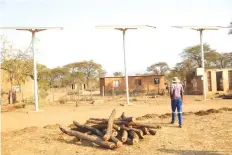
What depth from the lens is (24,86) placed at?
28.8 m

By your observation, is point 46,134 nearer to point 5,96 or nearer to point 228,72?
point 5,96

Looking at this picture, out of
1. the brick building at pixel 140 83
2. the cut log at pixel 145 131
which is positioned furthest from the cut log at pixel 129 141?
the brick building at pixel 140 83

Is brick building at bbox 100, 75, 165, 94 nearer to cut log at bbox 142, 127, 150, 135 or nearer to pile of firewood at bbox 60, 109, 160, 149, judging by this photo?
pile of firewood at bbox 60, 109, 160, 149

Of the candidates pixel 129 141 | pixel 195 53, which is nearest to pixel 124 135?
pixel 129 141

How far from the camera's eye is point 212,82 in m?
29.5

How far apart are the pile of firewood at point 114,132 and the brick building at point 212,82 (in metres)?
20.8

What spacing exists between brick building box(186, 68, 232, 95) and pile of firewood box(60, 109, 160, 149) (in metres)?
20.8

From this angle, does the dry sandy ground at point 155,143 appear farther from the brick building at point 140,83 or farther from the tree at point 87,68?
the tree at point 87,68

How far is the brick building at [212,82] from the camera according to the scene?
29.5 metres

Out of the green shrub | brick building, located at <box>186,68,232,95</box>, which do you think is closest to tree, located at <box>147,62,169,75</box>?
brick building, located at <box>186,68,232,95</box>

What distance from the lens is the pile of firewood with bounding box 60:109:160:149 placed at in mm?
8188

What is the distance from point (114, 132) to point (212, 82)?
74.3 ft

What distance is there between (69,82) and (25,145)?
4171 centimetres

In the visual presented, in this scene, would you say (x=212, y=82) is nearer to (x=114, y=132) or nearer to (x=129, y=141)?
(x=114, y=132)
